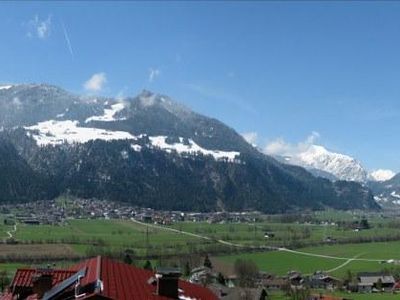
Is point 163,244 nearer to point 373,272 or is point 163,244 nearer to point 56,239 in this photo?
point 56,239

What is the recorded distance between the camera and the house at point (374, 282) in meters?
128

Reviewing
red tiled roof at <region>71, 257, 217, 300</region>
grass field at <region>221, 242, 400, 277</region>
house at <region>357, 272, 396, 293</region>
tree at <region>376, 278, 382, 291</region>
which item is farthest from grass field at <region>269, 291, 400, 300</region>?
red tiled roof at <region>71, 257, 217, 300</region>

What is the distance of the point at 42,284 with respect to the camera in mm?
30250

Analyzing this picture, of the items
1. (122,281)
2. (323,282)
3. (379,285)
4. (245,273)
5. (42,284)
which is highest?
(122,281)

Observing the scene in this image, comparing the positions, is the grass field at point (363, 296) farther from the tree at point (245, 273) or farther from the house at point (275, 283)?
the house at point (275, 283)

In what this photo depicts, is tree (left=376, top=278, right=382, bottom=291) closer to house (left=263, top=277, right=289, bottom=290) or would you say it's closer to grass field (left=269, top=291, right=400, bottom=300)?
grass field (left=269, top=291, right=400, bottom=300)

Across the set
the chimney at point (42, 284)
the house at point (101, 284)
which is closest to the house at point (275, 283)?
the house at point (101, 284)

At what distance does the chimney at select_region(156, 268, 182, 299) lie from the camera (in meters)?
28.8

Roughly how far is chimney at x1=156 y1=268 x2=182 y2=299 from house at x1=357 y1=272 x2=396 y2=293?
333 ft

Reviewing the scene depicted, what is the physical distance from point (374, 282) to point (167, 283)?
361 feet

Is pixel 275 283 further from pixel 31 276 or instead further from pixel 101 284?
pixel 101 284

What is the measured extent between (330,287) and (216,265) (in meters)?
27.3

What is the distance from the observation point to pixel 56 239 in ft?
644

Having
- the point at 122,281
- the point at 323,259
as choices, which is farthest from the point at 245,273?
the point at 122,281
